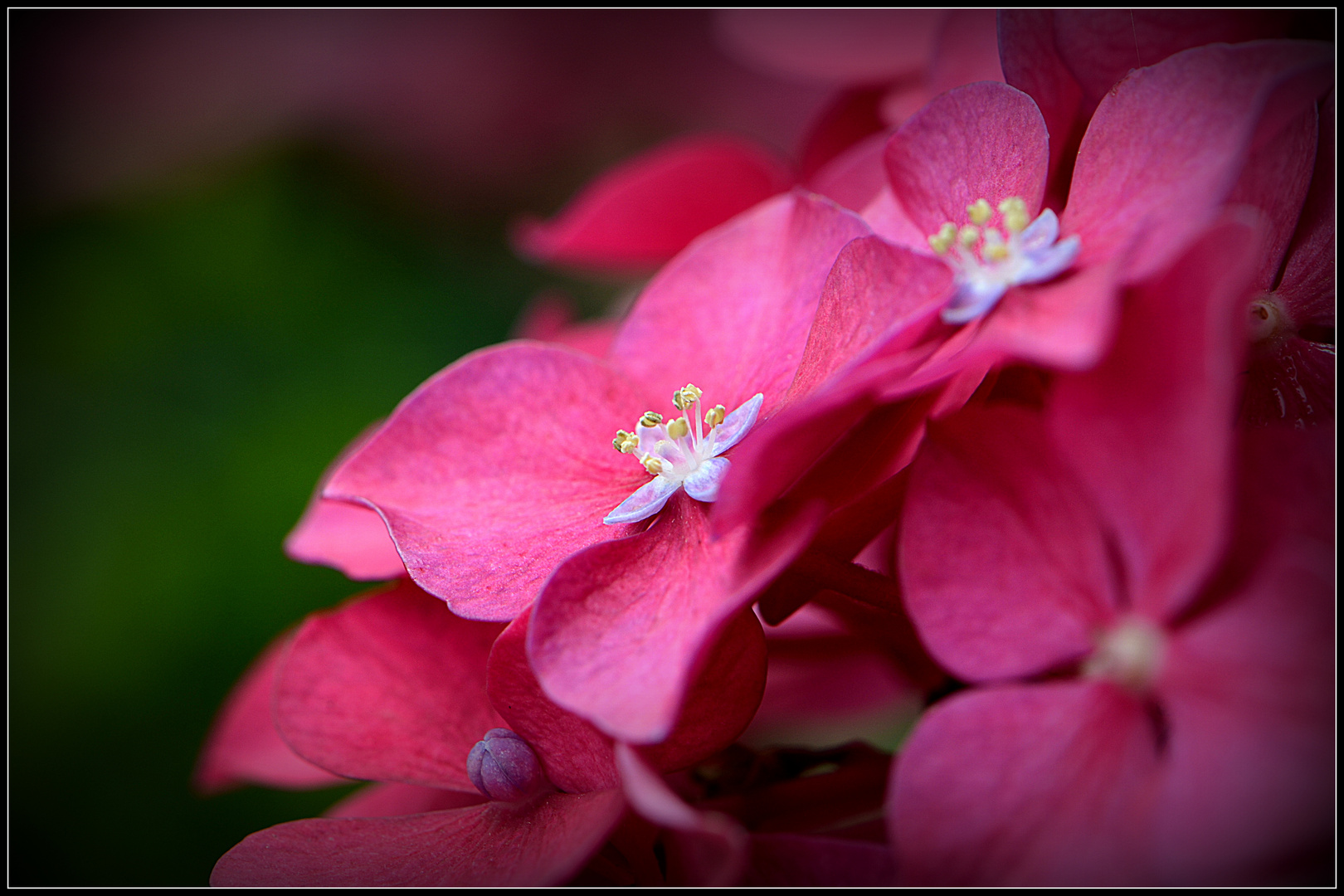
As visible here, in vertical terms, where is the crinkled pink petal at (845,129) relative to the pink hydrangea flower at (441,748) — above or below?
above

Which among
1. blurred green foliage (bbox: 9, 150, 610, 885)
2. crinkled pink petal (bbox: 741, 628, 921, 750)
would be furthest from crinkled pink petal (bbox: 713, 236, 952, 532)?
blurred green foliage (bbox: 9, 150, 610, 885)

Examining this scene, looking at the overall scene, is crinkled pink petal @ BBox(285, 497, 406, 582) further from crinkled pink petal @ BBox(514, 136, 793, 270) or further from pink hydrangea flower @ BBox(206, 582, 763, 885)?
crinkled pink petal @ BBox(514, 136, 793, 270)

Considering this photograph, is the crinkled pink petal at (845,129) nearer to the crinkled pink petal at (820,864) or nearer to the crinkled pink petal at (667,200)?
the crinkled pink petal at (667,200)

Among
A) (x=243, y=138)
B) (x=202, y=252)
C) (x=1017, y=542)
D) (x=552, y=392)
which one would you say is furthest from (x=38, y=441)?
(x=1017, y=542)

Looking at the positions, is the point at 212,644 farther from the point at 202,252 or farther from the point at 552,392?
the point at 552,392

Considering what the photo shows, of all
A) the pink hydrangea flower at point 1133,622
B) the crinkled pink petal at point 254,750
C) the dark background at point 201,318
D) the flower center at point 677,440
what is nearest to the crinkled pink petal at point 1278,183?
the pink hydrangea flower at point 1133,622
